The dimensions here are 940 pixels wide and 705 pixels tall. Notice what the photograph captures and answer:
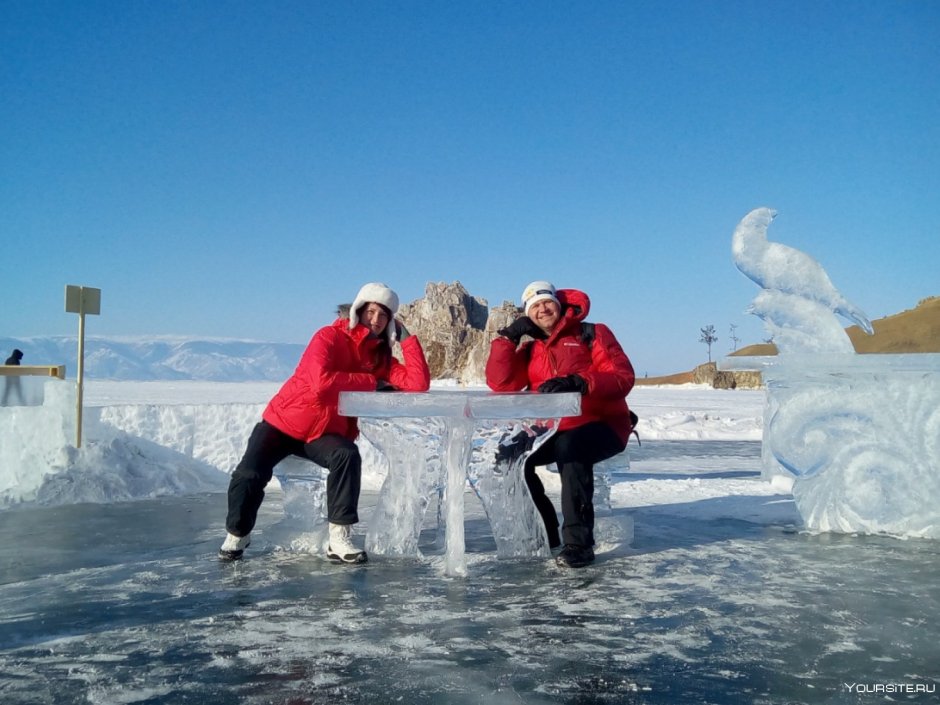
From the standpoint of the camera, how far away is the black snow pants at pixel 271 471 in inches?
169

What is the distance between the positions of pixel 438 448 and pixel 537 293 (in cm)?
105

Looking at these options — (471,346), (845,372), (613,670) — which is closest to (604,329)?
(845,372)

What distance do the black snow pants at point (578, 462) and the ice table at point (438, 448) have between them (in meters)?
0.12

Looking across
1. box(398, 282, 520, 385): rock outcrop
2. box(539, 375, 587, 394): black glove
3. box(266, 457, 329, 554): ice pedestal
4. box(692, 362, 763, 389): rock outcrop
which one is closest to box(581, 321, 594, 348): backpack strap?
box(539, 375, 587, 394): black glove

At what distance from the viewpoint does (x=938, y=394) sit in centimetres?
490

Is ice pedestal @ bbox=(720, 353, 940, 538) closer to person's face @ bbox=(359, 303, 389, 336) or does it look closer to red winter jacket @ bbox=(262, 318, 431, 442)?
red winter jacket @ bbox=(262, 318, 431, 442)

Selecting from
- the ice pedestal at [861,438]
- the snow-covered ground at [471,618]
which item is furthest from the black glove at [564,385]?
the ice pedestal at [861,438]

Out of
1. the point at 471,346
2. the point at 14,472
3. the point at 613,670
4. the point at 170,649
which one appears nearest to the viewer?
the point at 613,670

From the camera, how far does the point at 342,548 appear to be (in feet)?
14.0

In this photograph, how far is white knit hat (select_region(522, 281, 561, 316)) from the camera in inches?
178

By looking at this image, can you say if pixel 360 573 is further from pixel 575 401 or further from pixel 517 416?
pixel 575 401

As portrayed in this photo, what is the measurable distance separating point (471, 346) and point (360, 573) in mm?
68805

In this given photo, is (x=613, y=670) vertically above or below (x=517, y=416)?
below

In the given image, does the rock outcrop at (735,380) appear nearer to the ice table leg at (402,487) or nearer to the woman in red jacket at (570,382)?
the woman in red jacket at (570,382)
